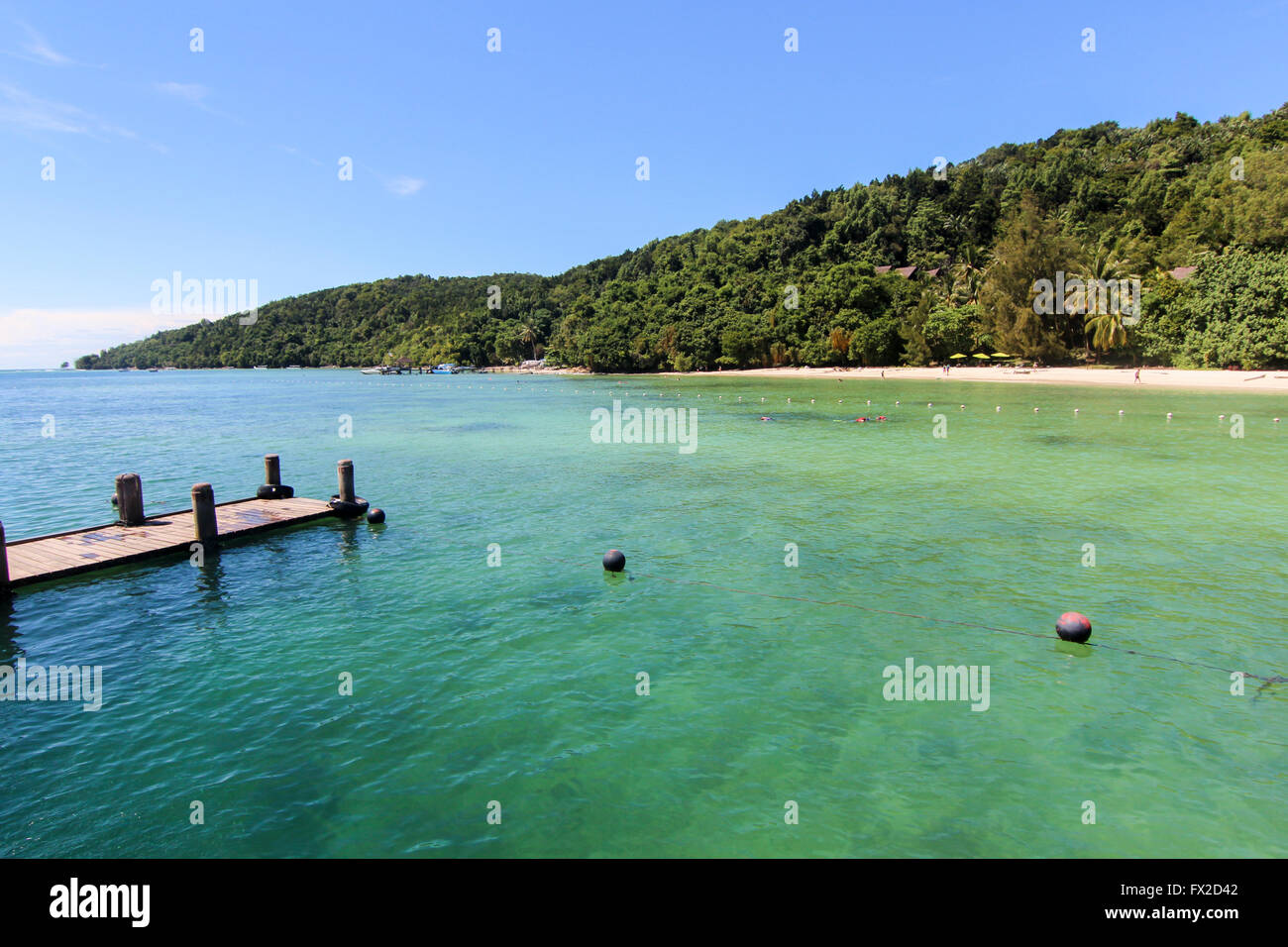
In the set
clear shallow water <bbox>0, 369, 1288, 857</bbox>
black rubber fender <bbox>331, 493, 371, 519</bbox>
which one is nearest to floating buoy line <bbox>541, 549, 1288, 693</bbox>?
clear shallow water <bbox>0, 369, 1288, 857</bbox>

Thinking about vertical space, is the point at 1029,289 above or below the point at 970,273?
below

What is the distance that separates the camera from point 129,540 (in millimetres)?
17297

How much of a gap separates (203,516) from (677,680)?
13445 millimetres

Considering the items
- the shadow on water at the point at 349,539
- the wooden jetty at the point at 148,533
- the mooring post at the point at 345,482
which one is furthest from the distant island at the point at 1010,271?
the shadow on water at the point at 349,539

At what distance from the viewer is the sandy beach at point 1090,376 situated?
58.6 m

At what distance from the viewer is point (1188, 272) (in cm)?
7044

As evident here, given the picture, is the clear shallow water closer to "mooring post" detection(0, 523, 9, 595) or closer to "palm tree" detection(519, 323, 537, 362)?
"mooring post" detection(0, 523, 9, 595)

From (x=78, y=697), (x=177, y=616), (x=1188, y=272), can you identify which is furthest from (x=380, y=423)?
(x=1188, y=272)

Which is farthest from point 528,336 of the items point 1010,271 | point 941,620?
point 941,620

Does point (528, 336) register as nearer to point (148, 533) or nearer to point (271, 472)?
point (271, 472)

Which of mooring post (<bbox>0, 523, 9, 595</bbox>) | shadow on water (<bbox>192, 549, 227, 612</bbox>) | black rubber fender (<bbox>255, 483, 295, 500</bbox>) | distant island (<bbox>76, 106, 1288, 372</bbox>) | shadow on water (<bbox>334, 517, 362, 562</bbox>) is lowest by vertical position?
shadow on water (<bbox>192, 549, 227, 612</bbox>)

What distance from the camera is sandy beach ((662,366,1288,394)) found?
5856 centimetres

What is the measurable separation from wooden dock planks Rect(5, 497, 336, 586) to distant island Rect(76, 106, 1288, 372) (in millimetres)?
59886

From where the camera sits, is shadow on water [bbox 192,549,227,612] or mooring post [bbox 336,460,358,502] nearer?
shadow on water [bbox 192,549,227,612]
